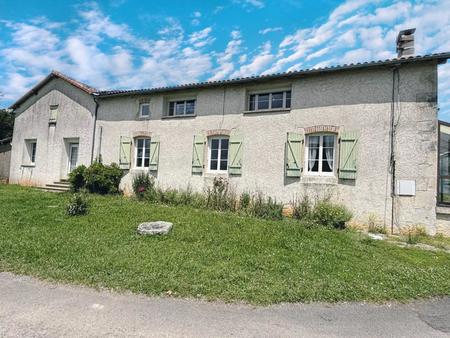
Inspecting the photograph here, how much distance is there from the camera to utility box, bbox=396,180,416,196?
884 cm

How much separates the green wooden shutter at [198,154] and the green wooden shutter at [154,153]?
1.85 meters

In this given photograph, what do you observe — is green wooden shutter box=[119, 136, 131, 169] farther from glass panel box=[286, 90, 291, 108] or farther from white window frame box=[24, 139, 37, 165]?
glass panel box=[286, 90, 291, 108]

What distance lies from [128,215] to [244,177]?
176 inches

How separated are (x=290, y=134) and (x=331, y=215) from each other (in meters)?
3.08

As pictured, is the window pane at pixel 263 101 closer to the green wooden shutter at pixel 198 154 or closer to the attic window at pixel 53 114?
the green wooden shutter at pixel 198 154

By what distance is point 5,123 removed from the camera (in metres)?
27.5

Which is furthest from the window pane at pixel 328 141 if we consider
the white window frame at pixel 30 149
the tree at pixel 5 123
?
the tree at pixel 5 123

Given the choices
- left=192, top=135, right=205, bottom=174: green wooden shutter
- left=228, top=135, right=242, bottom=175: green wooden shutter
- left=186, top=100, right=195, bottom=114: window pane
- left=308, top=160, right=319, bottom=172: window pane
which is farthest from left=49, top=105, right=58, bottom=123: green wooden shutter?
left=308, top=160, right=319, bottom=172: window pane

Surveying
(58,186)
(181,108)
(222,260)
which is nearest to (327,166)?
(222,260)

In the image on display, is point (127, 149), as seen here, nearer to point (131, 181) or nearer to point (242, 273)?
point (131, 181)

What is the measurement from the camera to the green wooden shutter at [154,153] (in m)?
13.1

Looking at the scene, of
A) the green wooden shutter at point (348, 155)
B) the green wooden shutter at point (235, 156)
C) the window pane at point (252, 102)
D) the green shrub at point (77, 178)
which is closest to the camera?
the green wooden shutter at point (348, 155)

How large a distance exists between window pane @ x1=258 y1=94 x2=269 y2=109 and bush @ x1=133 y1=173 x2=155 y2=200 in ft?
18.0

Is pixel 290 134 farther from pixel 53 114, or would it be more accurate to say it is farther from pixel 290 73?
pixel 53 114
